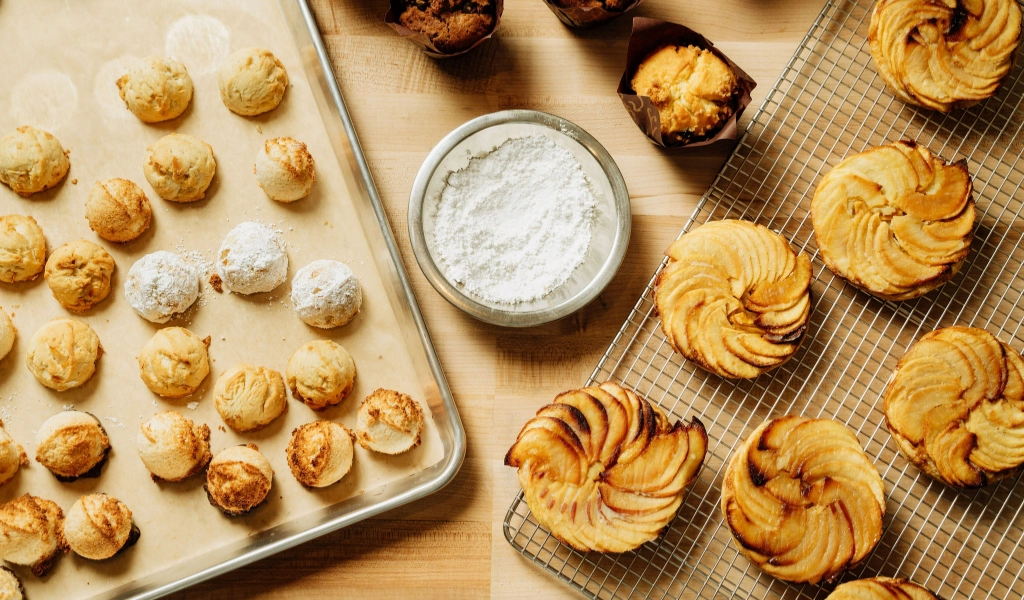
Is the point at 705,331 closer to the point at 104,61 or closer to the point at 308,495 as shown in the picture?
the point at 308,495

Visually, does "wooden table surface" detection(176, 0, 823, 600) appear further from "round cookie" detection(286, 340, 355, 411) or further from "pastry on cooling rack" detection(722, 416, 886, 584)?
"pastry on cooling rack" detection(722, 416, 886, 584)

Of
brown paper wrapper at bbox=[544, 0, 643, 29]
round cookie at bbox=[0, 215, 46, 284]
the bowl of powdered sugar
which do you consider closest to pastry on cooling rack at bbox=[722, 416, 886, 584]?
the bowl of powdered sugar

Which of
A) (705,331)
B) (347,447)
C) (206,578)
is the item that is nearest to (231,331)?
(347,447)

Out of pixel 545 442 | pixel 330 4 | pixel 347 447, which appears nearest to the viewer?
pixel 545 442

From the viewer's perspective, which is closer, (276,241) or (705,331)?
(705,331)

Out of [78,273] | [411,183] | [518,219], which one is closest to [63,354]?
[78,273]
